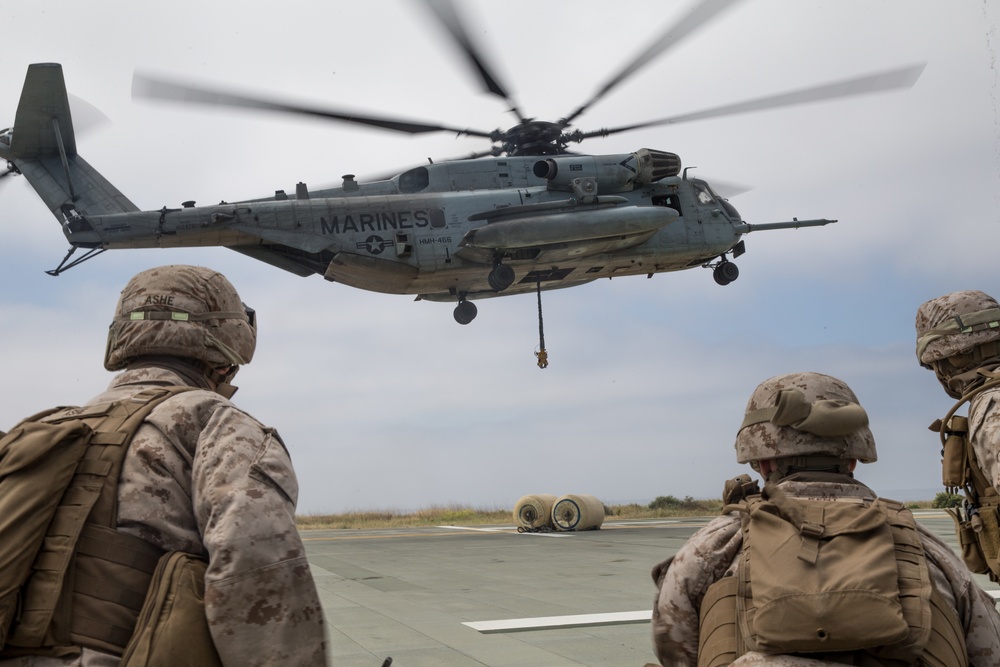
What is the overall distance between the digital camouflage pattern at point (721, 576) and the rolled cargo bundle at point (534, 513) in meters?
15.8

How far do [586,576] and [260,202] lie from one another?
9.27 metres

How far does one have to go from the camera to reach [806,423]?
98.7 inches

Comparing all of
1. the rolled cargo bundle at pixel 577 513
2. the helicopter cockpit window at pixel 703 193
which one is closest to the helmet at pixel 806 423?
the rolled cargo bundle at pixel 577 513

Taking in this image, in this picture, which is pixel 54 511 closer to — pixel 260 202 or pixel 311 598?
pixel 311 598

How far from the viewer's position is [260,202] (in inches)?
655

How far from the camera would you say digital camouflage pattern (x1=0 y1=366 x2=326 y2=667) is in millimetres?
2148

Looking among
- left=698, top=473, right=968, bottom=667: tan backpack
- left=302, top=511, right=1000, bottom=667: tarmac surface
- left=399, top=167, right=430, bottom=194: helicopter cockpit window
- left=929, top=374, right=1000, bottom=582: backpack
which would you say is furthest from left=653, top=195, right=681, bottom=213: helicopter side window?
left=698, top=473, right=968, bottom=667: tan backpack

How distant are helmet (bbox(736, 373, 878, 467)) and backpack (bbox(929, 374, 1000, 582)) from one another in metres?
1.77

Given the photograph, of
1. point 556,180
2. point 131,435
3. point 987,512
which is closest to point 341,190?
point 556,180

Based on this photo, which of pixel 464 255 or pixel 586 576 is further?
pixel 464 255

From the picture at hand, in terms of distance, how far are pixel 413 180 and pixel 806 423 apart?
1547cm

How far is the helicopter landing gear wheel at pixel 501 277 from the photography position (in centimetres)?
1767

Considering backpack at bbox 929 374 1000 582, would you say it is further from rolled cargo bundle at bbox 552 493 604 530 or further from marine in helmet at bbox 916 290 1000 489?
rolled cargo bundle at bbox 552 493 604 530

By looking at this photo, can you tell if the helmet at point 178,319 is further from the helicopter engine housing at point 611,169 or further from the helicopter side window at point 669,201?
the helicopter side window at point 669,201
